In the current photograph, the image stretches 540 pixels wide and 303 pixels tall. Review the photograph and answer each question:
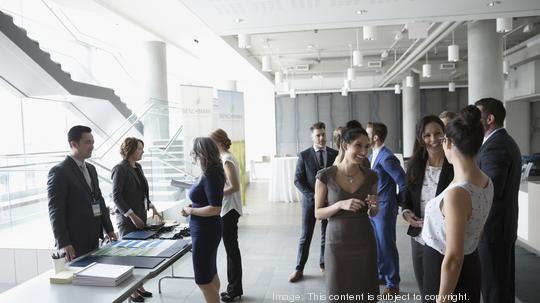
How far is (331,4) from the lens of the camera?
159 inches

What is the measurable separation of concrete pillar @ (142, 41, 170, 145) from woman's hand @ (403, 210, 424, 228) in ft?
18.3

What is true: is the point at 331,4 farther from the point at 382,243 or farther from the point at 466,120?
the point at 466,120

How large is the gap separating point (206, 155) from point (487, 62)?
16.6 feet

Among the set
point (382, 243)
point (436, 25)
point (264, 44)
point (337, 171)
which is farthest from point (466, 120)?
point (264, 44)

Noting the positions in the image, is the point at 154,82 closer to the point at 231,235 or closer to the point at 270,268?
the point at 270,268

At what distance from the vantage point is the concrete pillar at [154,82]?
22.6 feet

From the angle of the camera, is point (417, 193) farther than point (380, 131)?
No

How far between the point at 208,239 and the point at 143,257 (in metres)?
0.49

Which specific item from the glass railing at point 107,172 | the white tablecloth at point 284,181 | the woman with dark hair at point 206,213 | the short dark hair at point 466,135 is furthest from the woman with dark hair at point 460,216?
the white tablecloth at point 284,181

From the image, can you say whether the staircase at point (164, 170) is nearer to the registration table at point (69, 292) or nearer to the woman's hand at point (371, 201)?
the registration table at point (69, 292)

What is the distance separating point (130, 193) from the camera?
3.39m

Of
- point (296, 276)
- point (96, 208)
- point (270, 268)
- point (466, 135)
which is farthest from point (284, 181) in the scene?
point (466, 135)

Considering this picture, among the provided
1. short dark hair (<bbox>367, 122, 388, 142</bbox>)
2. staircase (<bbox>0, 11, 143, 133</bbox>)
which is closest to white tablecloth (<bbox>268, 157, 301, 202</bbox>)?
staircase (<bbox>0, 11, 143, 133</bbox>)

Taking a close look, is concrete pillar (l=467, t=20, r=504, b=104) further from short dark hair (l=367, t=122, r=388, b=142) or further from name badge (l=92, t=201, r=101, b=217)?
name badge (l=92, t=201, r=101, b=217)
